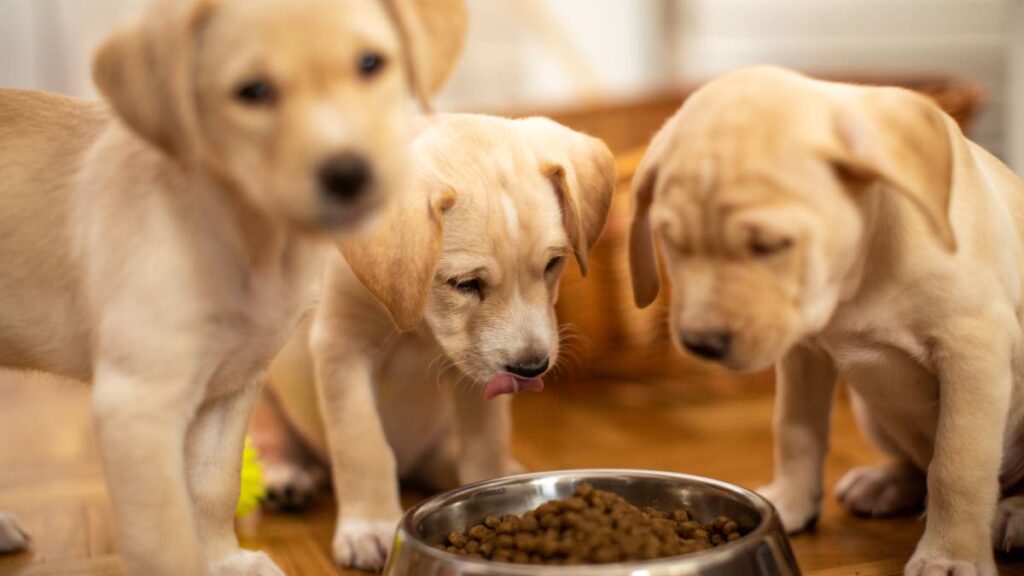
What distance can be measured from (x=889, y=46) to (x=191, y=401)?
4.65 meters

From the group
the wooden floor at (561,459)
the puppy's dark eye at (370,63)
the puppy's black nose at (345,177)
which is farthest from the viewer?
the wooden floor at (561,459)

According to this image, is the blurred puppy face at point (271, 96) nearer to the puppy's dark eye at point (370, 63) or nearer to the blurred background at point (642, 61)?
the puppy's dark eye at point (370, 63)

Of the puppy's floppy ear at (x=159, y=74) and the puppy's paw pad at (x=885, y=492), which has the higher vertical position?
the puppy's floppy ear at (x=159, y=74)

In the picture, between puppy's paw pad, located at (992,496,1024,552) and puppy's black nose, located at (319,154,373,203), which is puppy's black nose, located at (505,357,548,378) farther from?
puppy's paw pad, located at (992,496,1024,552)

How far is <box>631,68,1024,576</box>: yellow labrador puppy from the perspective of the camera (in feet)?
5.28

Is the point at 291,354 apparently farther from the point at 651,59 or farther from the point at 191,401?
the point at 651,59

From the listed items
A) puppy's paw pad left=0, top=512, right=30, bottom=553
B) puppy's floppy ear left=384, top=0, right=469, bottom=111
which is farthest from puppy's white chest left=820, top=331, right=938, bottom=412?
puppy's paw pad left=0, top=512, right=30, bottom=553

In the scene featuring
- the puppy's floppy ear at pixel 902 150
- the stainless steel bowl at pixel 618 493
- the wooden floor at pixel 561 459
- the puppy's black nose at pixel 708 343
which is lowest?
the wooden floor at pixel 561 459

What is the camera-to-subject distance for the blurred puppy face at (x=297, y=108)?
1360mm

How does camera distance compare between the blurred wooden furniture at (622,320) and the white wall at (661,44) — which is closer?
the blurred wooden furniture at (622,320)

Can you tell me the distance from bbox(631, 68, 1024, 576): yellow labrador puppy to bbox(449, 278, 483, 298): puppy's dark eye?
271mm

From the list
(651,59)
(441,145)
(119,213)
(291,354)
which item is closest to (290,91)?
(119,213)

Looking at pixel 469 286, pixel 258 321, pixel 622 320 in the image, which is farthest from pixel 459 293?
pixel 622 320

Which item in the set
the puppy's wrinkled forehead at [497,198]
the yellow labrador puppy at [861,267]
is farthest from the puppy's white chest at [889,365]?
the puppy's wrinkled forehead at [497,198]
